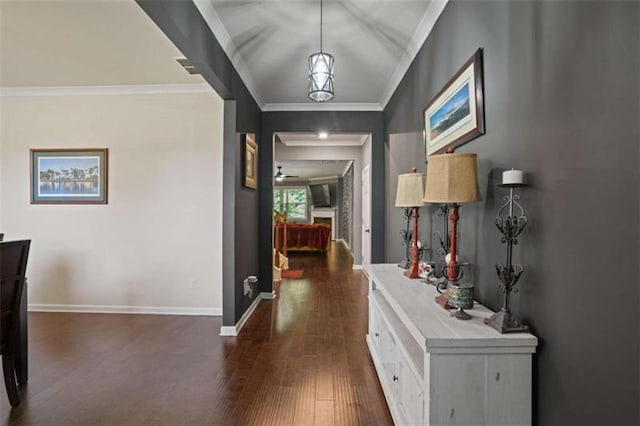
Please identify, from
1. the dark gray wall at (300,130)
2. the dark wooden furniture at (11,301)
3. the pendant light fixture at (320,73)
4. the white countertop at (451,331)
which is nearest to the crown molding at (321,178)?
the dark gray wall at (300,130)

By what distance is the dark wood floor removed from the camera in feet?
6.56

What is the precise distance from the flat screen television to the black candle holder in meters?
11.8

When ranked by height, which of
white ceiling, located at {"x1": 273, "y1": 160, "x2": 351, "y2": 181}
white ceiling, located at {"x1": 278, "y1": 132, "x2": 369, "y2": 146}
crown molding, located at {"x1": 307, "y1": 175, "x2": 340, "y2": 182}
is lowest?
crown molding, located at {"x1": 307, "y1": 175, "x2": 340, "y2": 182}

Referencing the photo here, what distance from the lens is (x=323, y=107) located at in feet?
15.3

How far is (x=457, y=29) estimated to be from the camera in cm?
204

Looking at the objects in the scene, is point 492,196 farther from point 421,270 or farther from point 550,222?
point 421,270

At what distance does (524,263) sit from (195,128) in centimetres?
358

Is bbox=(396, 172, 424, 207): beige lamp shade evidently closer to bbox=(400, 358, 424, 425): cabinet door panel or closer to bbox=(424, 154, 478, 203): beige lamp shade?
bbox=(424, 154, 478, 203): beige lamp shade

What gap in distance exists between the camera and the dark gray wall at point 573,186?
0.93 metres

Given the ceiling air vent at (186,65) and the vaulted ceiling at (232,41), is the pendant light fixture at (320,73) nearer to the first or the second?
the vaulted ceiling at (232,41)

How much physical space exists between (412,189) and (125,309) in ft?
11.7

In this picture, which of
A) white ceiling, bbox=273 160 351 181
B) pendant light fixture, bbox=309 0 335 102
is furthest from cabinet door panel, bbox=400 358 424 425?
white ceiling, bbox=273 160 351 181

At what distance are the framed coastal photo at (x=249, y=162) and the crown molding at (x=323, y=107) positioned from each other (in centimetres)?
75

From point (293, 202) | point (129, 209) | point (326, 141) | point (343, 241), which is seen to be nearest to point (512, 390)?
point (129, 209)
